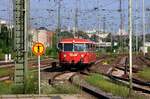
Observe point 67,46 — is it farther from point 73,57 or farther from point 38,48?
point 38,48

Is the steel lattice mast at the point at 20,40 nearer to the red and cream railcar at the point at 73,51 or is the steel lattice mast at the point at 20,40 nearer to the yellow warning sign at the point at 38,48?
the yellow warning sign at the point at 38,48

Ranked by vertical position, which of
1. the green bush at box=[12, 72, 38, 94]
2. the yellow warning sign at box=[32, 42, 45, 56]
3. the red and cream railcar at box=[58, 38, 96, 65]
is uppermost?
the yellow warning sign at box=[32, 42, 45, 56]

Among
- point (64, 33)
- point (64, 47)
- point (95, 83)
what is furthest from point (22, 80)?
point (64, 33)

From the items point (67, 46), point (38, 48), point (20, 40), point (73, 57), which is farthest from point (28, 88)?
point (73, 57)

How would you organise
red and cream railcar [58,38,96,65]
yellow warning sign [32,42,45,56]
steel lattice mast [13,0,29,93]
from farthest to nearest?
red and cream railcar [58,38,96,65] < steel lattice mast [13,0,29,93] < yellow warning sign [32,42,45,56]

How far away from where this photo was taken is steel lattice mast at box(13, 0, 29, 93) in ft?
68.1

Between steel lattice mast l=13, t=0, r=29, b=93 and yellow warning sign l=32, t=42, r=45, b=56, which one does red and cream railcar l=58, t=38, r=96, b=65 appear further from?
yellow warning sign l=32, t=42, r=45, b=56

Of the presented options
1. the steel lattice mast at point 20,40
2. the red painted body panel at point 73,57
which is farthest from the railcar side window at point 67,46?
the steel lattice mast at point 20,40

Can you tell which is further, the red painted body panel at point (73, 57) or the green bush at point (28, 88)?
the red painted body panel at point (73, 57)

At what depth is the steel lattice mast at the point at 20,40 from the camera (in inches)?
818

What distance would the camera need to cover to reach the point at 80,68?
4844 cm

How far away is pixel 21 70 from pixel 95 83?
821 centimetres

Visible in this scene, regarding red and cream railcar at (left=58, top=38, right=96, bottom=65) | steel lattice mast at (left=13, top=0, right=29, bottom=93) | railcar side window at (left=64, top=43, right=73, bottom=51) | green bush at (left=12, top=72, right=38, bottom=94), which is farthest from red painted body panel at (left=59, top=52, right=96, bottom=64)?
green bush at (left=12, top=72, right=38, bottom=94)

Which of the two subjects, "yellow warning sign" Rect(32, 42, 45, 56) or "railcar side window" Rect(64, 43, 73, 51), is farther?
"railcar side window" Rect(64, 43, 73, 51)
